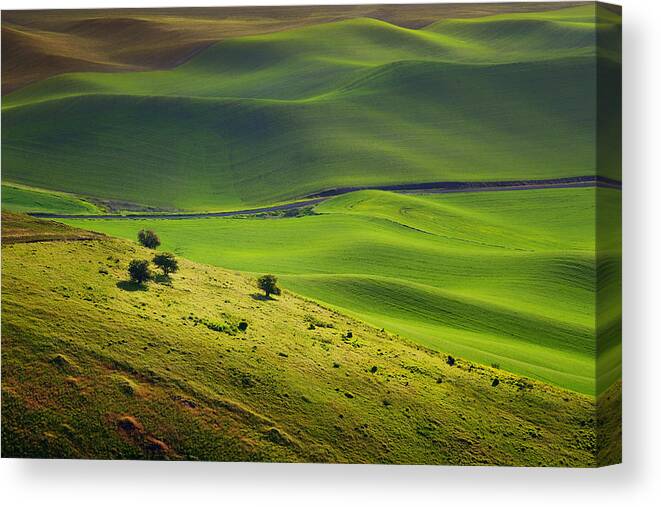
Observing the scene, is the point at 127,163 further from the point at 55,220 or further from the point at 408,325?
the point at 408,325

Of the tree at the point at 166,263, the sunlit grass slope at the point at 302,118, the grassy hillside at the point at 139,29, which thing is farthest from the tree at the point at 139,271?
the grassy hillside at the point at 139,29

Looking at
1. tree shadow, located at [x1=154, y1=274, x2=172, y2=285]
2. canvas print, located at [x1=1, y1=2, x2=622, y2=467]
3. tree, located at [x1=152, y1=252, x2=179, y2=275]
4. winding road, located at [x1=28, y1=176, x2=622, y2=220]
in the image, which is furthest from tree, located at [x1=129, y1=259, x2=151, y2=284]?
winding road, located at [x1=28, y1=176, x2=622, y2=220]

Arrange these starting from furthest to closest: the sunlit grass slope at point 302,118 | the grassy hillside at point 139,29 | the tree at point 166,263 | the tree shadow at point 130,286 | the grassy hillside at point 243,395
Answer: the sunlit grass slope at point 302,118
the tree at point 166,263
the tree shadow at point 130,286
the grassy hillside at point 139,29
the grassy hillside at point 243,395

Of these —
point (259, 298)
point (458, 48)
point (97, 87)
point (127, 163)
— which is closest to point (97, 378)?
point (259, 298)

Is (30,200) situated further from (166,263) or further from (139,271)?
(166,263)

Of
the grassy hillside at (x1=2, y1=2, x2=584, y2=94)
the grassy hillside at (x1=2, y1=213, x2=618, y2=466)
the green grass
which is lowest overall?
the grassy hillside at (x1=2, y1=213, x2=618, y2=466)

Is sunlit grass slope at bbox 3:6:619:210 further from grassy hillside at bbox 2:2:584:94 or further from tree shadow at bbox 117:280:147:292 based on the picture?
tree shadow at bbox 117:280:147:292

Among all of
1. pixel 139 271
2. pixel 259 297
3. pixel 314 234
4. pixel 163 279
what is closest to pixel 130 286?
pixel 139 271

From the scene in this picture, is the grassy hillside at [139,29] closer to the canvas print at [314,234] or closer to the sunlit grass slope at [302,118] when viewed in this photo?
the canvas print at [314,234]
